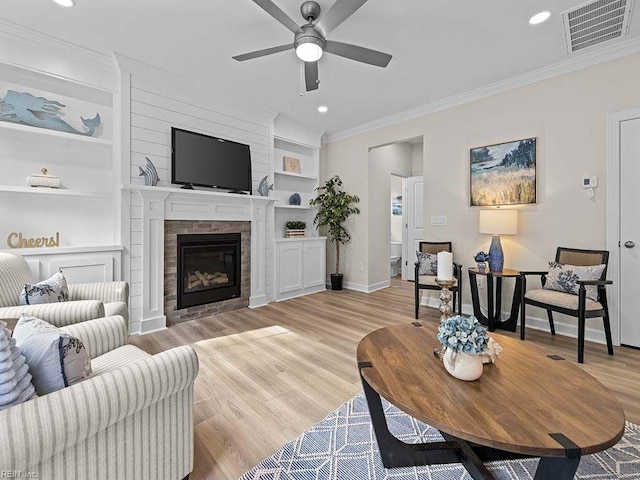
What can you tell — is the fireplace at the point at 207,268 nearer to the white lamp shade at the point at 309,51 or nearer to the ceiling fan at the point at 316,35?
the ceiling fan at the point at 316,35

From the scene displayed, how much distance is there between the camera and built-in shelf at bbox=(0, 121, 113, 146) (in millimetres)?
2547

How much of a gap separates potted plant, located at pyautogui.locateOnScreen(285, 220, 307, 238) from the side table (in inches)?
104

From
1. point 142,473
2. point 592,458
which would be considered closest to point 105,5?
point 142,473

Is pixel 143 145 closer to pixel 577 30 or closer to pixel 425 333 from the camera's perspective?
pixel 425 333

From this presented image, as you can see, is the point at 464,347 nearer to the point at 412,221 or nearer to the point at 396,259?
the point at 412,221

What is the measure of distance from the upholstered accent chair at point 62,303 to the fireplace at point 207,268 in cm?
106

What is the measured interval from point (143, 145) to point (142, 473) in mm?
3129

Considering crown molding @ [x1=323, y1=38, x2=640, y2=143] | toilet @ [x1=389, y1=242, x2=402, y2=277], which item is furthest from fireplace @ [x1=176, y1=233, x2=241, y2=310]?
toilet @ [x1=389, y1=242, x2=402, y2=277]

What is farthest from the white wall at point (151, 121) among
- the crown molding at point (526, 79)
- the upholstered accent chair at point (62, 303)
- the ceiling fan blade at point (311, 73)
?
the crown molding at point (526, 79)

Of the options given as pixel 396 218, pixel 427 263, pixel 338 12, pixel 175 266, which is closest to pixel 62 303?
pixel 175 266

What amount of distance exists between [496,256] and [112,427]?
3507 mm

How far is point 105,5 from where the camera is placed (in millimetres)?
2273

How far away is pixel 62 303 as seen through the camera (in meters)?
1.87

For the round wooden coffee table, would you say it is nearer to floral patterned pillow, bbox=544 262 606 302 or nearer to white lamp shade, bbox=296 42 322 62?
floral patterned pillow, bbox=544 262 606 302
